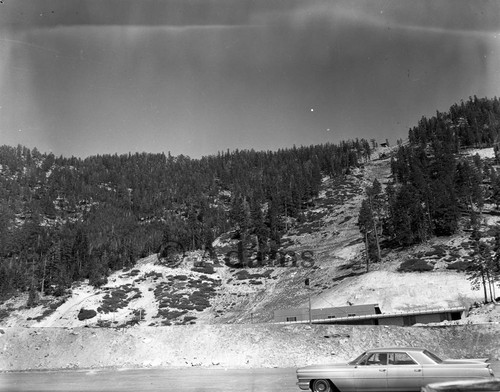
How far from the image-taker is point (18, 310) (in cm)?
8138

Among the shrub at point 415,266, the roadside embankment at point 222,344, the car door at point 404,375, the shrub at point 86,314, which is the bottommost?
the shrub at point 86,314

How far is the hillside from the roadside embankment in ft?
51.8

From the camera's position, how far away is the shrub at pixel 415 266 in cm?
6712

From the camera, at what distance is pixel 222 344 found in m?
28.5

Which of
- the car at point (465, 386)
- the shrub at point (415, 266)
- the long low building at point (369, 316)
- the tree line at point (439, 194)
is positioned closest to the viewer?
the car at point (465, 386)

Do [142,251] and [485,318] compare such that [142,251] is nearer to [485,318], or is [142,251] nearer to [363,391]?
[485,318]

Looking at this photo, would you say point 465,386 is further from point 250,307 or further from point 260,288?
point 260,288

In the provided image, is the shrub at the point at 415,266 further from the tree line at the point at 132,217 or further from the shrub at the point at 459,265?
the tree line at the point at 132,217

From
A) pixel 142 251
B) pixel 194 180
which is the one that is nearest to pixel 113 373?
pixel 142 251

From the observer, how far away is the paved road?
54.6 ft

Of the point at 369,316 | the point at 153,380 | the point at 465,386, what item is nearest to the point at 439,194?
the point at 369,316

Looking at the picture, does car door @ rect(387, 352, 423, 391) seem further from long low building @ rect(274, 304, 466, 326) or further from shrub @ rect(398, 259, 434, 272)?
shrub @ rect(398, 259, 434, 272)

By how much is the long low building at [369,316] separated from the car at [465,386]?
45.6 m

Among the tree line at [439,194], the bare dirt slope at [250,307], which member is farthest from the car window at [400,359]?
the tree line at [439,194]
